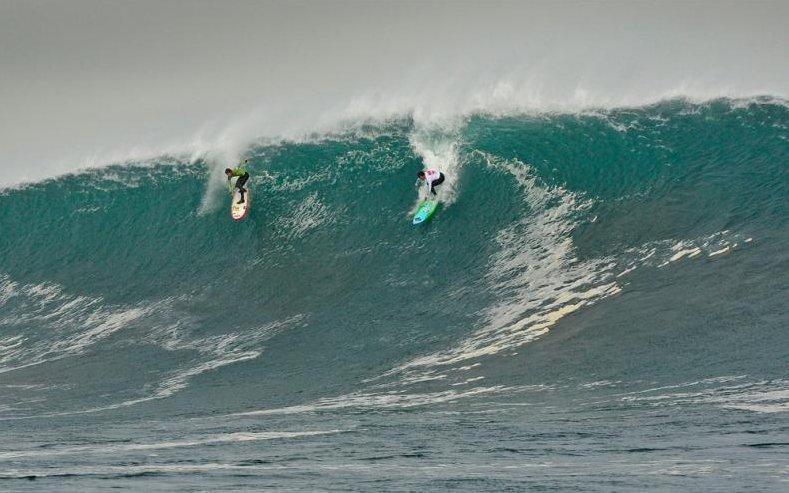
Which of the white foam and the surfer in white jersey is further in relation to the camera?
the surfer in white jersey

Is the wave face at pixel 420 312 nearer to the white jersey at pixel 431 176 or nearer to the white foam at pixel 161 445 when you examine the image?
the white foam at pixel 161 445

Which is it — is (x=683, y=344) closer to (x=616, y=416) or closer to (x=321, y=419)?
(x=616, y=416)

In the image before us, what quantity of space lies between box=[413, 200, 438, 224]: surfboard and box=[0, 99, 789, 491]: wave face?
0.38 meters

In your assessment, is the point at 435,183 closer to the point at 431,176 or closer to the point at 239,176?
the point at 431,176

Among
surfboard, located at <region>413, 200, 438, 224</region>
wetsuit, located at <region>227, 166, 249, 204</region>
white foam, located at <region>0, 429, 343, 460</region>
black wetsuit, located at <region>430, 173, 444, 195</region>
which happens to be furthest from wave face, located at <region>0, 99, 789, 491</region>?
wetsuit, located at <region>227, 166, 249, 204</region>

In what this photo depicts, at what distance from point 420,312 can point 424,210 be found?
5.22 meters

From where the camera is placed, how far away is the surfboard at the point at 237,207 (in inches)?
1172

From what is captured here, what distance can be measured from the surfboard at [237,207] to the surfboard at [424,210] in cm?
537

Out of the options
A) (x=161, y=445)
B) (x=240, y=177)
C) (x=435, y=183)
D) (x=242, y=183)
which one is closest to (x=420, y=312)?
(x=435, y=183)

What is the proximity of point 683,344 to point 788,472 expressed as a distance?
28.2 ft

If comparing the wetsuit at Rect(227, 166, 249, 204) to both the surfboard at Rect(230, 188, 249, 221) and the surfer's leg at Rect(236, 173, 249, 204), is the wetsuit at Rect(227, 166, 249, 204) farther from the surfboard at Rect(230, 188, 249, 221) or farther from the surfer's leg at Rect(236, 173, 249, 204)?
the surfboard at Rect(230, 188, 249, 221)

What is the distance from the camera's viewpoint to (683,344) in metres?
18.8

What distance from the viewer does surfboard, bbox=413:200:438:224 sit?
90.1 ft

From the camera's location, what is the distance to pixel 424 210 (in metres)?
27.7
